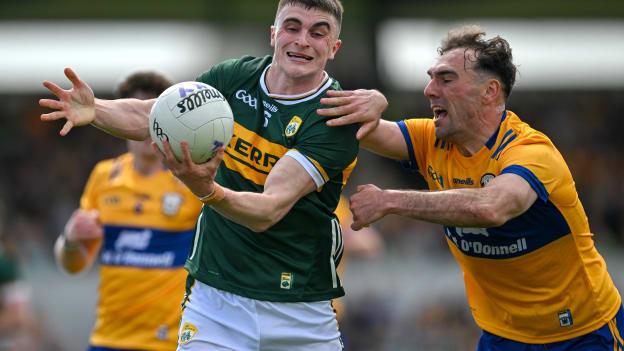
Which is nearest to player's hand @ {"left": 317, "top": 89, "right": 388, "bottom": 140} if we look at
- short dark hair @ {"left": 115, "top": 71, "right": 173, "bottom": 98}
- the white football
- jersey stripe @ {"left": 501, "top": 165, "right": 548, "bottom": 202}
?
the white football

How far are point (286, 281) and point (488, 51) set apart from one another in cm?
200

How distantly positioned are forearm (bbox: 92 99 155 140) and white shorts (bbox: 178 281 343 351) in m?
0.99

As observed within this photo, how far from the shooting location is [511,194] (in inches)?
225

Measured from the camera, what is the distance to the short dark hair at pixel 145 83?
8117 millimetres

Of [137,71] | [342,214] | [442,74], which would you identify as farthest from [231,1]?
[442,74]

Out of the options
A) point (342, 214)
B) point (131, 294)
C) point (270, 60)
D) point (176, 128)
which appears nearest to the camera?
point (176, 128)

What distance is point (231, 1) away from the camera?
22.8 m

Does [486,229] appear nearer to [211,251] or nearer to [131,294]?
[211,251]

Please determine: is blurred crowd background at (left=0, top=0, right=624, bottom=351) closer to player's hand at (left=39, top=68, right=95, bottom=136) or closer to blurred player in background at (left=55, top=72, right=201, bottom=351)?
blurred player in background at (left=55, top=72, right=201, bottom=351)

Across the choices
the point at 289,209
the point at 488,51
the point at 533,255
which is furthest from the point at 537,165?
the point at 289,209

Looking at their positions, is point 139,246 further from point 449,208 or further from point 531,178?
point 531,178

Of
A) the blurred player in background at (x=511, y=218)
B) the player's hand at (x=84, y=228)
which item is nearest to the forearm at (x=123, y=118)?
the blurred player in background at (x=511, y=218)

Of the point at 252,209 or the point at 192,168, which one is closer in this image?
the point at 192,168

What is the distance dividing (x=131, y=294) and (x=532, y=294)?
326 centimetres
